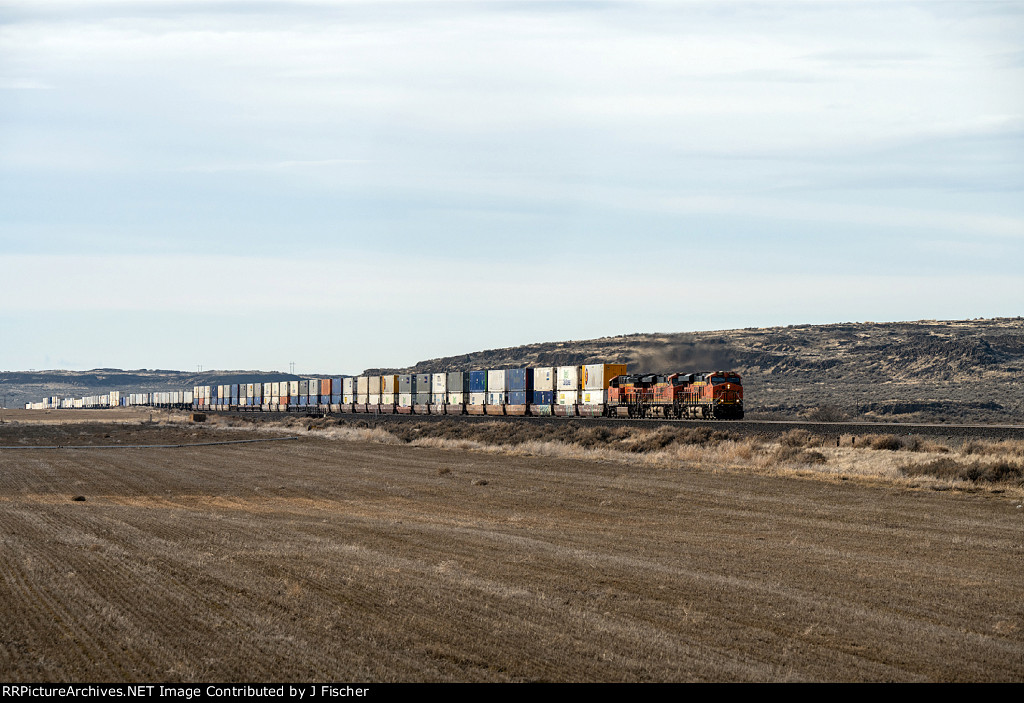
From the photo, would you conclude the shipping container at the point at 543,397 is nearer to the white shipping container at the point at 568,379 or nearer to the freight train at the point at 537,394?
the freight train at the point at 537,394

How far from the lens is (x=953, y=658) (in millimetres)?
9914

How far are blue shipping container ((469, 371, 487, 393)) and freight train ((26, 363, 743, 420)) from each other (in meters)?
0.05

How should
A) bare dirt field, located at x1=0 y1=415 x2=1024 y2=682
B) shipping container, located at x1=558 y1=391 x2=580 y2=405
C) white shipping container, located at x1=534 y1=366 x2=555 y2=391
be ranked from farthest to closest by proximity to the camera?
white shipping container, located at x1=534 y1=366 x2=555 y2=391
shipping container, located at x1=558 y1=391 x2=580 y2=405
bare dirt field, located at x1=0 y1=415 x2=1024 y2=682

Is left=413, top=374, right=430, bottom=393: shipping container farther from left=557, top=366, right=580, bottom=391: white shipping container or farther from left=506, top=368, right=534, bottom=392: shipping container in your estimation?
left=557, top=366, right=580, bottom=391: white shipping container

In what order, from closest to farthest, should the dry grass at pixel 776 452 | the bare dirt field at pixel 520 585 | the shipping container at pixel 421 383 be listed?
the bare dirt field at pixel 520 585
the dry grass at pixel 776 452
the shipping container at pixel 421 383

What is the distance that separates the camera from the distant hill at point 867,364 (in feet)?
277

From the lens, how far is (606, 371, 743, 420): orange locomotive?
55.6 m

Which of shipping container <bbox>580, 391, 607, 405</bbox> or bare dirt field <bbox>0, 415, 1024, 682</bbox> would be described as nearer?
bare dirt field <bbox>0, 415, 1024, 682</bbox>

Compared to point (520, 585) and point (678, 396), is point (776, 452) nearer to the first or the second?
point (520, 585)

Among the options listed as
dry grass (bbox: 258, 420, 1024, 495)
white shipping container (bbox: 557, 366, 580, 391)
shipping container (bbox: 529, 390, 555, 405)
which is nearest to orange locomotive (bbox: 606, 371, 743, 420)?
white shipping container (bbox: 557, 366, 580, 391)

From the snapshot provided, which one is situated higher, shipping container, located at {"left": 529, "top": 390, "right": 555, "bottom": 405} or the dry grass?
shipping container, located at {"left": 529, "top": 390, "right": 555, "bottom": 405}

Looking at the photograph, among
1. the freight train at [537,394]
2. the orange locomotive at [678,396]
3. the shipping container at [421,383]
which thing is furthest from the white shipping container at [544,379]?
the shipping container at [421,383]

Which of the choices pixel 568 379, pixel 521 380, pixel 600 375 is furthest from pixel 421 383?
pixel 600 375

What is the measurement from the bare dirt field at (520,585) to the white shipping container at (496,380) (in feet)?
166
